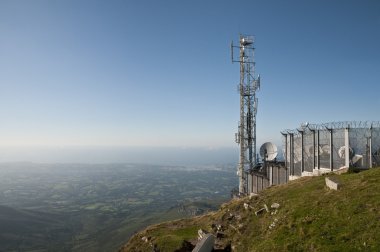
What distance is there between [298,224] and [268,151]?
105 ft

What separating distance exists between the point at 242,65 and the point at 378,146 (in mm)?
26391

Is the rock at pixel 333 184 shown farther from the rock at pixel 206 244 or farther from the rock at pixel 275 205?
the rock at pixel 206 244

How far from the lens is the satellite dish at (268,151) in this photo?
49750mm

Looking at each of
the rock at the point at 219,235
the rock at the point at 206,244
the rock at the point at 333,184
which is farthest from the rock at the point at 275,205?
the rock at the point at 206,244

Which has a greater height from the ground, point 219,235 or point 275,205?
point 275,205

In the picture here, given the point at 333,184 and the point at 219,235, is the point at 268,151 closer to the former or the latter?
the point at 333,184

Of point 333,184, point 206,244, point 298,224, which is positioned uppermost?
point 333,184

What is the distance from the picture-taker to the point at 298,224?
19.4 m

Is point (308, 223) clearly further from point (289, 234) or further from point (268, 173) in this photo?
point (268, 173)

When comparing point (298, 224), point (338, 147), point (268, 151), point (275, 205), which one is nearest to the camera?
point (298, 224)

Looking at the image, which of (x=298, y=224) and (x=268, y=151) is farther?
(x=268, y=151)

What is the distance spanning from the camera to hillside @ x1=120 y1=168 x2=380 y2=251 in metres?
16.8

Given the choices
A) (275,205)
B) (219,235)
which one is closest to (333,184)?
(275,205)

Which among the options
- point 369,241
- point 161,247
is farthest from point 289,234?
point 161,247
